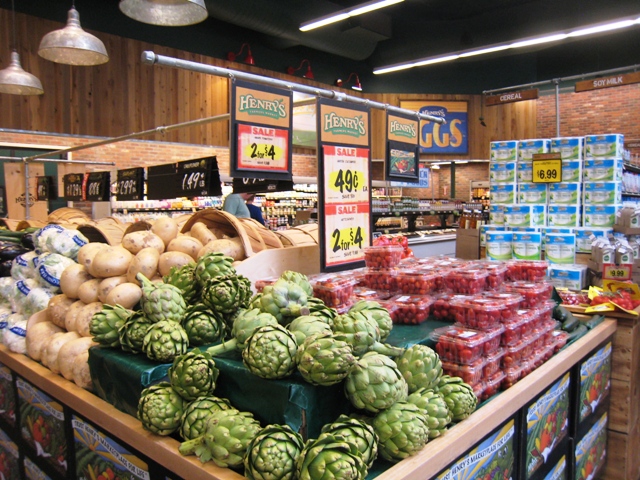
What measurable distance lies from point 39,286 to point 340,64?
13408 mm

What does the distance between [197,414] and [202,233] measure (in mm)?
1124

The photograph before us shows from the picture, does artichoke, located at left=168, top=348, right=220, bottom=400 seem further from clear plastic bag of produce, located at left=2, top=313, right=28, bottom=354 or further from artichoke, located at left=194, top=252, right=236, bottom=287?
clear plastic bag of produce, located at left=2, top=313, right=28, bottom=354

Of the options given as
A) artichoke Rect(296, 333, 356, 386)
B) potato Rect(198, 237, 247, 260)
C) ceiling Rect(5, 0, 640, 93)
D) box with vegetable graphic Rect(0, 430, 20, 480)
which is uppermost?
ceiling Rect(5, 0, 640, 93)

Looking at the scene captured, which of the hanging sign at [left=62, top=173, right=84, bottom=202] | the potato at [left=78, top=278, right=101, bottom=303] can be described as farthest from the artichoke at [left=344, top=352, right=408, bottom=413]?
the hanging sign at [left=62, top=173, right=84, bottom=202]

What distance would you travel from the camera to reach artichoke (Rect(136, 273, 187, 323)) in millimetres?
1517

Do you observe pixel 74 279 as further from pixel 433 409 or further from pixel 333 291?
pixel 433 409

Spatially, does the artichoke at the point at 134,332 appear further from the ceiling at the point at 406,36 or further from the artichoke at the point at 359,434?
the ceiling at the point at 406,36

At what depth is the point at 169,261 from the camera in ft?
6.49

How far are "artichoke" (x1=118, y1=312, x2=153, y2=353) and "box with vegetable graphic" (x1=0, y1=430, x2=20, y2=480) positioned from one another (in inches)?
49.2

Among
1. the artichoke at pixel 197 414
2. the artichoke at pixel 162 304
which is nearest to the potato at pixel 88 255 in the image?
the artichoke at pixel 162 304

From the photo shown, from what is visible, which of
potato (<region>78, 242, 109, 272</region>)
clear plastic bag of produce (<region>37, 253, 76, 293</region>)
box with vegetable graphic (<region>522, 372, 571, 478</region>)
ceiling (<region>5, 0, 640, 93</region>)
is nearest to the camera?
box with vegetable graphic (<region>522, 372, 571, 478</region>)

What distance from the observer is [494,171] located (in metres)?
5.63

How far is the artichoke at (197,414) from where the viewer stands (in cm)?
124

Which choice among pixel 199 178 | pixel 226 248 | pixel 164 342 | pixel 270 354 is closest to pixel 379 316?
pixel 270 354
